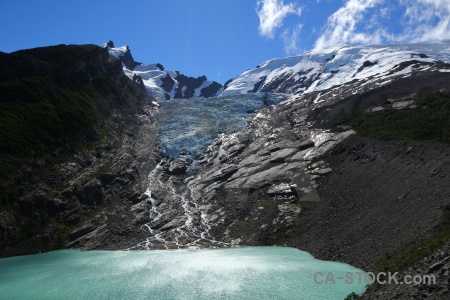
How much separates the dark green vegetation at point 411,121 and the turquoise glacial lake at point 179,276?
114 feet

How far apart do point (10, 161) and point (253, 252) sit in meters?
56.1

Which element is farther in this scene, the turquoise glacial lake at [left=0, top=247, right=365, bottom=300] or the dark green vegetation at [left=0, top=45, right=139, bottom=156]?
the dark green vegetation at [left=0, top=45, right=139, bottom=156]

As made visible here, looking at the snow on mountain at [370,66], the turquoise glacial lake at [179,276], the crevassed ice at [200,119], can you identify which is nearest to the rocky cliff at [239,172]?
the crevassed ice at [200,119]

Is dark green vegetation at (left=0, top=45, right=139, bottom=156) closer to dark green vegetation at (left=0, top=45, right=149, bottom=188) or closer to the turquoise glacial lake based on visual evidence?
dark green vegetation at (left=0, top=45, right=149, bottom=188)

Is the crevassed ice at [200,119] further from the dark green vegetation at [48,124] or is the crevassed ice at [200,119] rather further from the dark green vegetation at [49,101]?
the dark green vegetation at [49,101]

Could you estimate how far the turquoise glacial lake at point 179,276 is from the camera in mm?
38062

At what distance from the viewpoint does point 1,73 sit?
99875mm

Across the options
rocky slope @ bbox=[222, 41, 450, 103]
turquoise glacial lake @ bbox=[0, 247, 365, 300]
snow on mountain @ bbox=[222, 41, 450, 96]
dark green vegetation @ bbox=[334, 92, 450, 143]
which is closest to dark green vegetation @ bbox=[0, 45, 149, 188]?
turquoise glacial lake @ bbox=[0, 247, 365, 300]

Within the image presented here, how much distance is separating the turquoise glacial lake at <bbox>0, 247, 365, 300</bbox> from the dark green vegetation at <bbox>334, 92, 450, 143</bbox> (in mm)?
34775

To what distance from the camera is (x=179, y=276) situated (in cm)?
4575

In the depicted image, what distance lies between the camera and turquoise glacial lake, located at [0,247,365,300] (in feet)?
125

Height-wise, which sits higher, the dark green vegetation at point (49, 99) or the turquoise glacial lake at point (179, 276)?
the dark green vegetation at point (49, 99)

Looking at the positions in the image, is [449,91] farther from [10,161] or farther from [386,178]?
[10,161]

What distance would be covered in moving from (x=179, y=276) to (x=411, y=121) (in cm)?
6028
